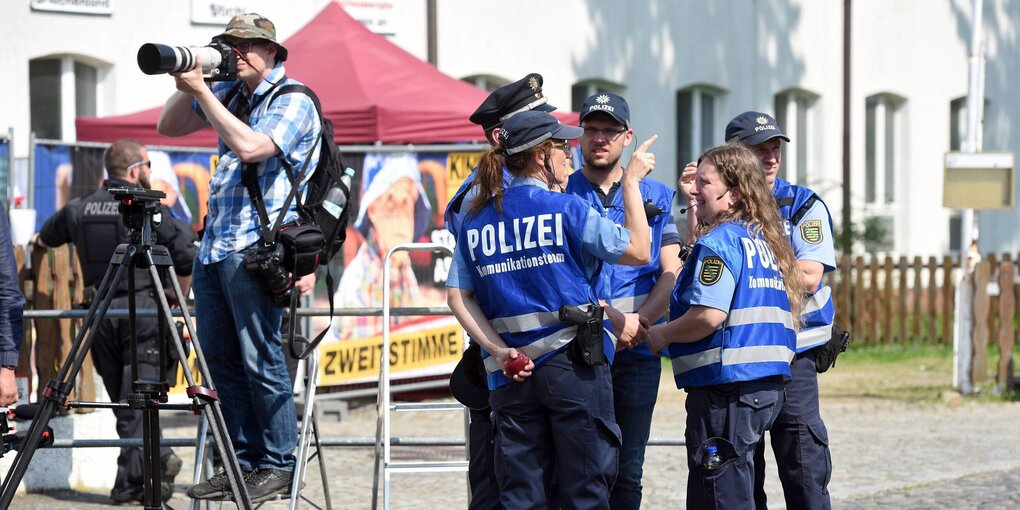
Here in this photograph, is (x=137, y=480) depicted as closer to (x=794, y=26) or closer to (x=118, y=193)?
(x=118, y=193)

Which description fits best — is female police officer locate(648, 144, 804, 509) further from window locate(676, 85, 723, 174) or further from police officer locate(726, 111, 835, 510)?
window locate(676, 85, 723, 174)

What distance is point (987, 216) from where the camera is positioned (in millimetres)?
25516

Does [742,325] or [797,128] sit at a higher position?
[797,128]

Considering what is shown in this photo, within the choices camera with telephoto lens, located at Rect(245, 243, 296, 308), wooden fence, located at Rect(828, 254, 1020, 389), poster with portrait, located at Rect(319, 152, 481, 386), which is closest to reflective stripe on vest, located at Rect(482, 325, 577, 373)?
camera with telephoto lens, located at Rect(245, 243, 296, 308)

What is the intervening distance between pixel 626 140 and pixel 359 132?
6.58m

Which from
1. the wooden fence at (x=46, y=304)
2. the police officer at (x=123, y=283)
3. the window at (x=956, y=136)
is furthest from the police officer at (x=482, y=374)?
the window at (x=956, y=136)

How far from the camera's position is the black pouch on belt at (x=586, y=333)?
16.6ft

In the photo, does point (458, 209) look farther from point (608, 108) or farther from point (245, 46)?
point (245, 46)

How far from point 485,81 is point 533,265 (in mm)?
13993

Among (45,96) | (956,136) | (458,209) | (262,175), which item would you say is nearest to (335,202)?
(262,175)

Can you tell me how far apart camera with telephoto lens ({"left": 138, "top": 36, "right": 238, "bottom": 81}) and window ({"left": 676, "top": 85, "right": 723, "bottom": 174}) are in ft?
51.7

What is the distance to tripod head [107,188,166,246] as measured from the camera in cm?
538

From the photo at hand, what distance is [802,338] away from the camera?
611cm

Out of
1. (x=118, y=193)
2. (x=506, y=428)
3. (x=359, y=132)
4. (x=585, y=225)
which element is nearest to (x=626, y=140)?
(x=585, y=225)
